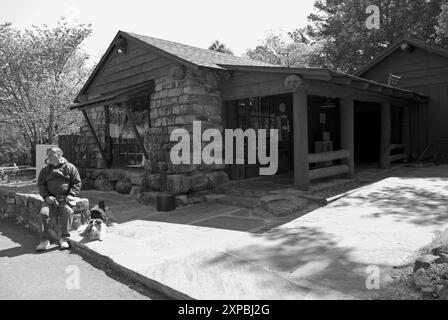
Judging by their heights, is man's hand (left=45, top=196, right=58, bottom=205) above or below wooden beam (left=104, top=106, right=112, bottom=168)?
below

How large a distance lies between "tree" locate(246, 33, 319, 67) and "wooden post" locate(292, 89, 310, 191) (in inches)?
1079

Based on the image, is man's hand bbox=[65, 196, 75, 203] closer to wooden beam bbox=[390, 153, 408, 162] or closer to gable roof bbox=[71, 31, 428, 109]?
gable roof bbox=[71, 31, 428, 109]

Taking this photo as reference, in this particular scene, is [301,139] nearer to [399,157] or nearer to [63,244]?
[63,244]

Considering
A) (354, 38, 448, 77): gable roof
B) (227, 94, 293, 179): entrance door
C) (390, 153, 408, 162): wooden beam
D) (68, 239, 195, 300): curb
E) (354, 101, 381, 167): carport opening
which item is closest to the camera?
(68, 239, 195, 300): curb

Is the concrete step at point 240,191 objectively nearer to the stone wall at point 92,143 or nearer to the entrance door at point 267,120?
the entrance door at point 267,120

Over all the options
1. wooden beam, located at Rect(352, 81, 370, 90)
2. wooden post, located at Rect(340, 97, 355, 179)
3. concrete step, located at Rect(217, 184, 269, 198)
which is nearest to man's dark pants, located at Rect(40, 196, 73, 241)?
concrete step, located at Rect(217, 184, 269, 198)

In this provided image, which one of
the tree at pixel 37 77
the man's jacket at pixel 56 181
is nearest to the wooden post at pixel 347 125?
the man's jacket at pixel 56 181

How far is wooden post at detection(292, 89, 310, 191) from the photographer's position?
7.41m

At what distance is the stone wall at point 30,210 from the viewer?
242 inches

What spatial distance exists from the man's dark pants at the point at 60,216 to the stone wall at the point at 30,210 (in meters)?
0.07

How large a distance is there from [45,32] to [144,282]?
17595 millimetres

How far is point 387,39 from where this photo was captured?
22078 millimetres

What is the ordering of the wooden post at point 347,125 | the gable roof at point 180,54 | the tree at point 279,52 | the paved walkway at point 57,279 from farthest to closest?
the tree at point 279,52, the wooden post at point 347,125, the gable roof at point 180,54, the paved walkway at point 57,279
